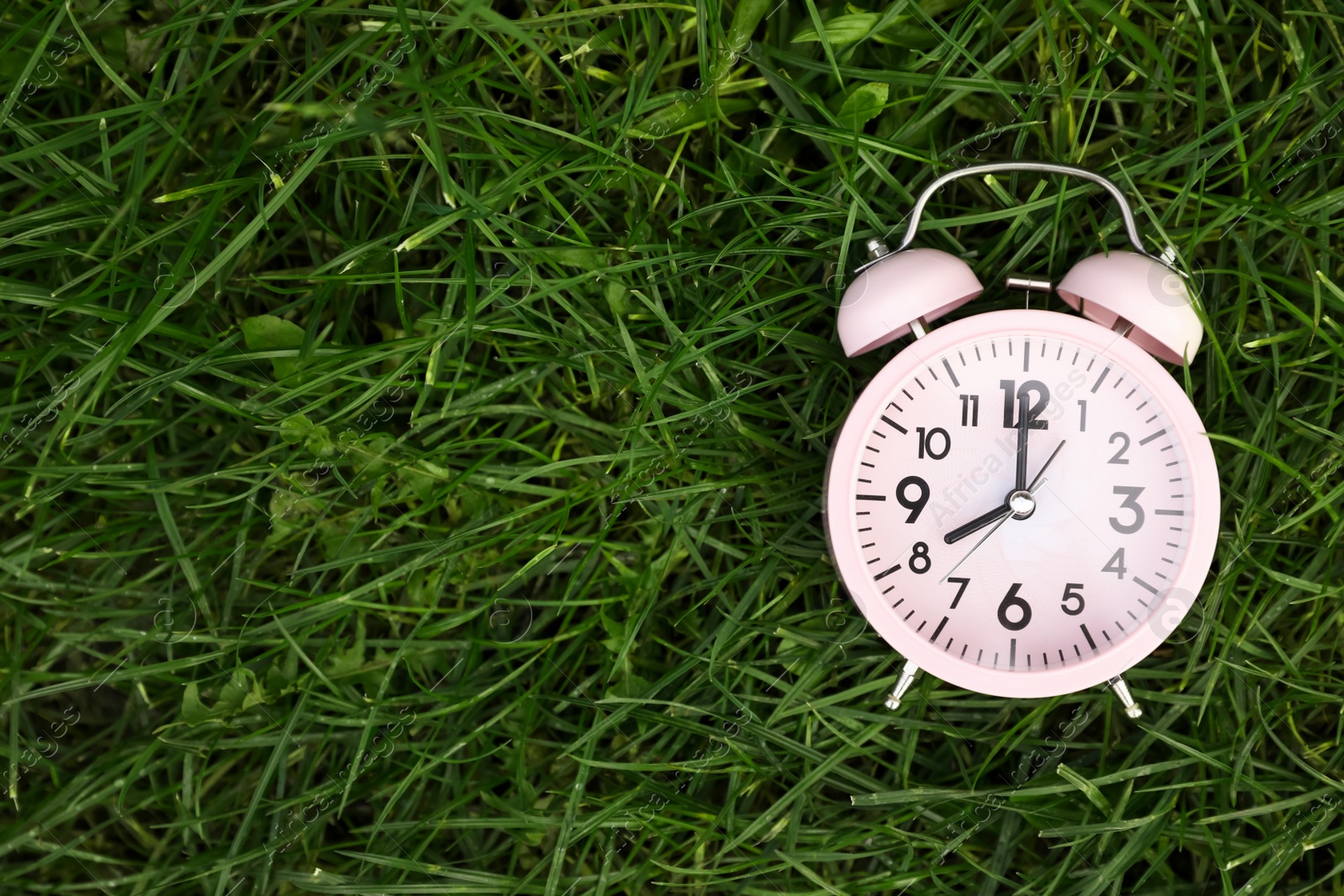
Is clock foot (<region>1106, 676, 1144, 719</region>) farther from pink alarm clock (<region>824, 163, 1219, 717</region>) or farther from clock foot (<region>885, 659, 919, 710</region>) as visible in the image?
clock foot (<region>885, 659, 919, 710</region>)

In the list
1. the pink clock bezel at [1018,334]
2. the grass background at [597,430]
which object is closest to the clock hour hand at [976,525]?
the pink clock bezel at [1018,334]

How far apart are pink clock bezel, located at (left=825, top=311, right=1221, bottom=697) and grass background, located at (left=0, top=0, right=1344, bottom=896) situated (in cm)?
16

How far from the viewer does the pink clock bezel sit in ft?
5.27

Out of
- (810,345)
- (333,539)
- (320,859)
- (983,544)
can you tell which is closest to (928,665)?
(983,544)

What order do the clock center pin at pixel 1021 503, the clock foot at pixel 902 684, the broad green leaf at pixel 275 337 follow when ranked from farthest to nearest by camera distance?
1. the broad green leaf at pixel 275 337
2. the clock foot at pixel 902 684
3. the clock center pin at pixel 1021 503

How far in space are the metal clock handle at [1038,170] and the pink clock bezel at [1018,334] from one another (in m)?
0.19

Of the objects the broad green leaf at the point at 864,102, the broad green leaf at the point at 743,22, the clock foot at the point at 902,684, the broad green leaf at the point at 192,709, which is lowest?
the broad green leaf at the point at 192,709

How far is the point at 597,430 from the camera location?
186 centimetres

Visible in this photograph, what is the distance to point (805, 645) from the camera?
6.02 ft

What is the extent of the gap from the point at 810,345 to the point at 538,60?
815mm

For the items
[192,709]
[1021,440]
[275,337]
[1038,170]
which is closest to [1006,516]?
[1021,440]

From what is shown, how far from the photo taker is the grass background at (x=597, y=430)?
176 cm

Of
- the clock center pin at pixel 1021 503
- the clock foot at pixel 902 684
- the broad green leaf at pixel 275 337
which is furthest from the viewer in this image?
the broad green leaf at pixel 275 337

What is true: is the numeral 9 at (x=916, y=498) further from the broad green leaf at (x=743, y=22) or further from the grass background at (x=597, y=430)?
the broad green leaf at (x=743, y=22)
